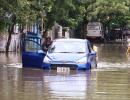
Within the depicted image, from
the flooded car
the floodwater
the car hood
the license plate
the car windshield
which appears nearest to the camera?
the floodwater

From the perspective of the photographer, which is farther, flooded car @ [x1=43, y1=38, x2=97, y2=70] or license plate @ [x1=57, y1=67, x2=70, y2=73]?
flooded car @ [x1=43, y1=38, x2=97, y2=70]

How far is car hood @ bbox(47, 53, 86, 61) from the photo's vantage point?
72.6 ft

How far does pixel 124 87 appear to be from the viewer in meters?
15.8

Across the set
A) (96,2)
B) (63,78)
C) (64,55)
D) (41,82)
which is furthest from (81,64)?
(96,2)

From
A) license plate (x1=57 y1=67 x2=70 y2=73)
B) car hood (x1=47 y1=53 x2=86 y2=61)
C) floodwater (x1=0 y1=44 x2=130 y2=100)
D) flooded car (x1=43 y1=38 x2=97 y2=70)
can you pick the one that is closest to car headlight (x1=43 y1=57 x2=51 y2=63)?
flooded car (x1=43 y1=38 x2=97 y2=70)

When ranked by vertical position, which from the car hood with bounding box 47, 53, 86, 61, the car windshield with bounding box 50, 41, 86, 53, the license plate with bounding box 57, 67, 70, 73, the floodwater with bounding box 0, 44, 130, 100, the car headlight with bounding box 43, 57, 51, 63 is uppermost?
the car windshield with bounding box 50, 41, 86, 53

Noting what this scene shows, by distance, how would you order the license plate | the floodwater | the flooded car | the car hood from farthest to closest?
the car hood < the flooded car < the license plate < the floodwater

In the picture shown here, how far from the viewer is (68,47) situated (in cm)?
2325

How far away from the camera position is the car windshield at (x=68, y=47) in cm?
2302

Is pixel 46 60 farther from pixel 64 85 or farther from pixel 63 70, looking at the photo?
pixel 64 85

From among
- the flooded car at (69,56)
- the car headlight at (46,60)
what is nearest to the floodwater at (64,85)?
the flooded car at (69,56)

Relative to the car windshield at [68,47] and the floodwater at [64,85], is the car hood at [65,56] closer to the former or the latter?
the car windshield at [68,47]

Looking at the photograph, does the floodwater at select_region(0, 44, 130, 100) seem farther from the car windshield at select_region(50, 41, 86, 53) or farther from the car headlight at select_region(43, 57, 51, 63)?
the car windshield at select_region(50, 41, 86, 53)

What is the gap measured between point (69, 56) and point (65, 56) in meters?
0.16
